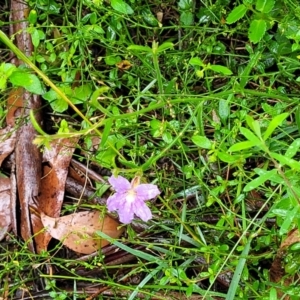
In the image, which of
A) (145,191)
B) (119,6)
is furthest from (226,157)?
(119,6)

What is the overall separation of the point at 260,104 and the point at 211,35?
0.27 metres

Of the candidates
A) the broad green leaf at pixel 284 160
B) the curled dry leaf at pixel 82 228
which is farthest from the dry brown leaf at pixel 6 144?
the broad green leaf at pixel 284 160

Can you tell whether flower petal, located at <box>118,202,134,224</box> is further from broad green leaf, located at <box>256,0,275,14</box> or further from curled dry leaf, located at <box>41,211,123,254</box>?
broad green leaf, located at <box>256,0,275,14</box>

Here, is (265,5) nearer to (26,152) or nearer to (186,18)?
(186,18)

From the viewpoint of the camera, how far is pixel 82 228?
1.84m

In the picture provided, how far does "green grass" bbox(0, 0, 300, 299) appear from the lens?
1.55m

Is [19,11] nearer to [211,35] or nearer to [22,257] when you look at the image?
[211,35]

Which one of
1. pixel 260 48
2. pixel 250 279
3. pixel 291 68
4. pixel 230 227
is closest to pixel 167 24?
pixel 260 48

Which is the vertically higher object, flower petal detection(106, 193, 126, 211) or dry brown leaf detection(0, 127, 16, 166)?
flower petal detection(106, 193, 126, 211)

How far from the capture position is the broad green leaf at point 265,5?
56.9 inches

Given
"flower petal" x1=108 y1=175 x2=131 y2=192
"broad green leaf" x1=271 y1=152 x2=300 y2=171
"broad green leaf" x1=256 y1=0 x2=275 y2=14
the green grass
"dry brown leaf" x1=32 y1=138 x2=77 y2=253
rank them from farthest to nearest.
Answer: "dry brown leaf" x1=32 y1=138 x2=77 y2=253, the green grass, "broad green leaf" x1=256 y1=0 x2=275 y2=14, "flower petal" x1=108 y1=175 x2=131 y2=192, "broad green leaf" x1=271 y1=152 x2=300 y2=171

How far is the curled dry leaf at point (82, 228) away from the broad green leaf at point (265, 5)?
0.80m

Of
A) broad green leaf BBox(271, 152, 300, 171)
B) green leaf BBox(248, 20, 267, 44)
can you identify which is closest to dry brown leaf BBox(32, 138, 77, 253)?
green leaf BBox(248, 20, 267, 44)

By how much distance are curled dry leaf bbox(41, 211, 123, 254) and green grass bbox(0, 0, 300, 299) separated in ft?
0.17
